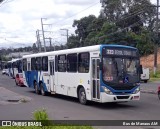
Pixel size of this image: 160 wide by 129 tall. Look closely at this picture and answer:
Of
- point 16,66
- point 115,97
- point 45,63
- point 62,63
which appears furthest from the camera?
point 16,66

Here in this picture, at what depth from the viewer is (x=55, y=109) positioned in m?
16.9

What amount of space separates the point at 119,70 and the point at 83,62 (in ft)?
7.57

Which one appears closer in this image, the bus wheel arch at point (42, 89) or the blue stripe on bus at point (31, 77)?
the bus wheel arch at point (42, 89)

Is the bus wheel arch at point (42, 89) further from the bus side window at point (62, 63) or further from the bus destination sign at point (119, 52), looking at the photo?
the bus destination sign at point (119, 52)

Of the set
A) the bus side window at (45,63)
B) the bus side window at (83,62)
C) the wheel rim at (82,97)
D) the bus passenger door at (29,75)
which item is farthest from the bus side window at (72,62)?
the bus passenger door at (29,75)

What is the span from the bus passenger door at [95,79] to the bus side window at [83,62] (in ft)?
2.04

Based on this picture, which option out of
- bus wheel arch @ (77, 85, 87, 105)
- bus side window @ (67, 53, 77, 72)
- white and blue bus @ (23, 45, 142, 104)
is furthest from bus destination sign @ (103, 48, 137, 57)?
bus side window @ (67, 53, 77, 72)

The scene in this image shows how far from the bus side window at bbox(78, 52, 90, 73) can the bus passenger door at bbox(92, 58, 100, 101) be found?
62 centimetres

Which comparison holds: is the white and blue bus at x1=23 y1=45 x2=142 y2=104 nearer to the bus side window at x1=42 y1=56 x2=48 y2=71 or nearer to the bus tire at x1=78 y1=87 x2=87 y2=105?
the bus tire at x1=78 y1=87 x2=87 y2=105

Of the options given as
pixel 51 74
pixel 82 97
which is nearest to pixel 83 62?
pixel 82 97

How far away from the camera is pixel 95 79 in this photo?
686 inches

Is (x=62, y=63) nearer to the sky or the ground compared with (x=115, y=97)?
nearer to the sky

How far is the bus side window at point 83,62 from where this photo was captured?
1828cm

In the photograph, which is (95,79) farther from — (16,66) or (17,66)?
(16,66)
